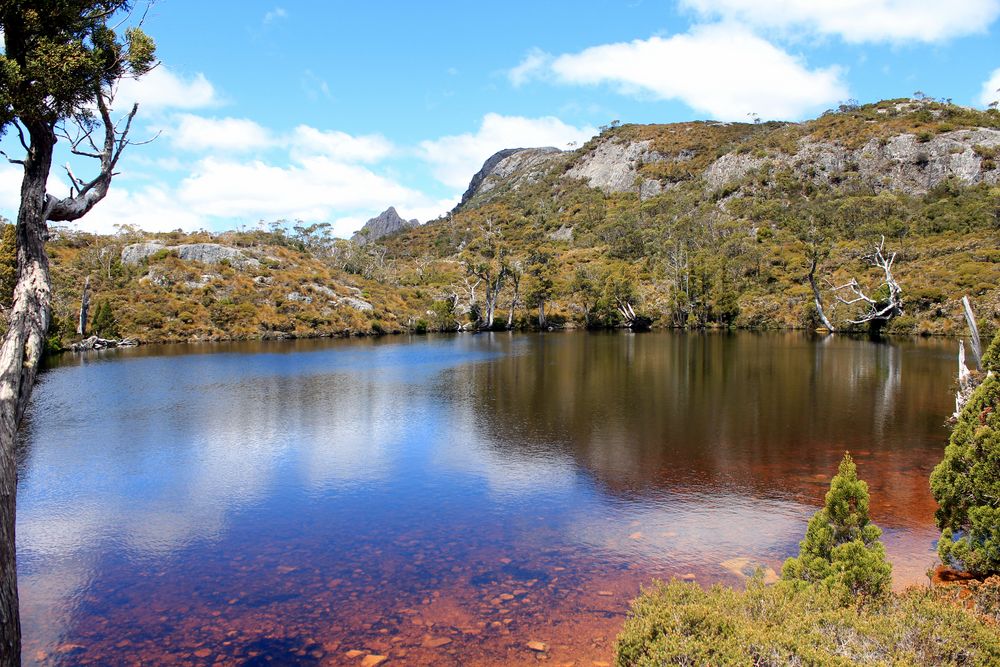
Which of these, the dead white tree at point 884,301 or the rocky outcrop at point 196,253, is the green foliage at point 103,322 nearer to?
the rocky outcrop at point 196,253

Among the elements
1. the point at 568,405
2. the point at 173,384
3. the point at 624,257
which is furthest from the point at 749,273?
the point at 173,384

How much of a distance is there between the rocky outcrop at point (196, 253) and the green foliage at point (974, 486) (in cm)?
9674

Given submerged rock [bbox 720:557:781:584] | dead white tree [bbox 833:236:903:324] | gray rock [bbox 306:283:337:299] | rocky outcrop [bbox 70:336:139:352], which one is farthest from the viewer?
gray rock [bbox 306:283:337:299]

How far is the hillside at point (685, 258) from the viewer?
7694cm

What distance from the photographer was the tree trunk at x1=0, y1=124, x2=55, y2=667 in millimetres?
6531

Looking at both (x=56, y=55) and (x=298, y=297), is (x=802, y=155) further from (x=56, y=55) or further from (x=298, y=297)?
(x=56, y=55)

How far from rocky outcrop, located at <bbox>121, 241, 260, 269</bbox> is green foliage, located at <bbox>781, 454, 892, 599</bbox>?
317ft

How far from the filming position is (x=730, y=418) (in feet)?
79.8

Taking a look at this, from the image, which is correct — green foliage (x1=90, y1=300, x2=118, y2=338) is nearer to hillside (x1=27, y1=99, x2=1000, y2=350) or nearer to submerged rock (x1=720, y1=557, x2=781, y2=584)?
hillside (x1=27, y1=99, x2=1000, y2=350)

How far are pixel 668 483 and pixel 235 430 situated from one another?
16.6 meters

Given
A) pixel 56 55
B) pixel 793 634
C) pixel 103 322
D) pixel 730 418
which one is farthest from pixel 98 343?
pixel 793 634

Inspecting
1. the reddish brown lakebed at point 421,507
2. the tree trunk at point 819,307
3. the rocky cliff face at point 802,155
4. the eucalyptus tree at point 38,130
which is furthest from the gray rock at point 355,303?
the rocky cliff face at point 802,155

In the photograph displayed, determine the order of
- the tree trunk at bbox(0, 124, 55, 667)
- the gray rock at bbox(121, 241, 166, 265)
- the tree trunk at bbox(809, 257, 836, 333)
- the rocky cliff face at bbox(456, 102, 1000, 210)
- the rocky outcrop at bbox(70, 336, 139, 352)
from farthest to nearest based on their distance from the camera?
the rocky cliff face at bbox(456, 102, 1000, 210) < the gray rock at bbox(121, 241, 166, 265) < the tree trunk at bbox(809, 257, 836, 333) < the rocky outcrop at bbox(70, 336, 139, 352) < the tree trunk at bbox(0, 124, 55, 667)

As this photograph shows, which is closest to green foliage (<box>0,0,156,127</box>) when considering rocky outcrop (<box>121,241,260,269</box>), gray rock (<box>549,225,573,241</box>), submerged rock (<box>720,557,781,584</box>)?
submerged rock (<box>720,557,781,584</box>)
